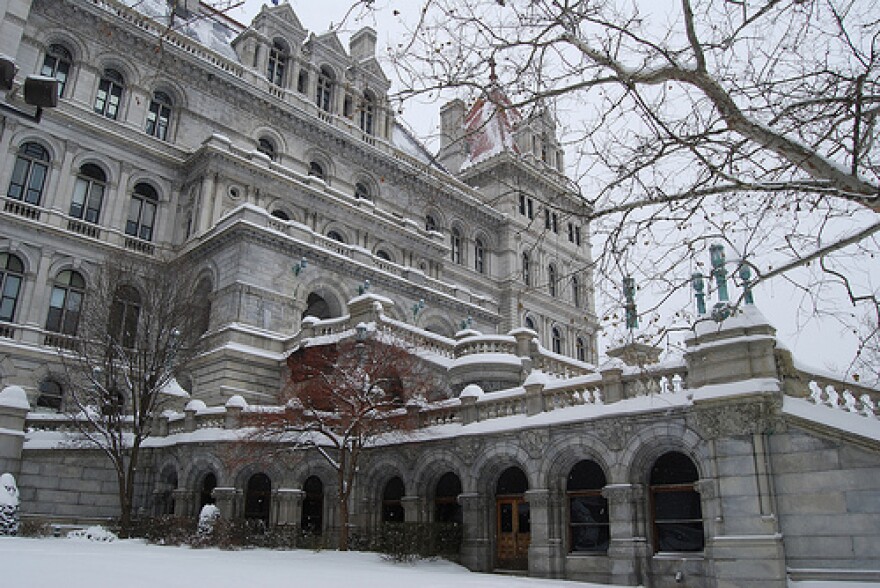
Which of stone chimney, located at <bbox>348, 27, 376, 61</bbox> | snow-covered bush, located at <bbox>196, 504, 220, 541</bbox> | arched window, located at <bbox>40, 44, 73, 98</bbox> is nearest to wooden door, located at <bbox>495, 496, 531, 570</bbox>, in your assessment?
snow-covered bush, located at <bbox>196, 504, 220, 541</bbox>

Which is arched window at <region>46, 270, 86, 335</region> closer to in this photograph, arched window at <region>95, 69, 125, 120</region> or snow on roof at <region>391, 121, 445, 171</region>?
arched window at <region>95, 69, 125, 120</region>

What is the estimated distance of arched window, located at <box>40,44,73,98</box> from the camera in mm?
32281

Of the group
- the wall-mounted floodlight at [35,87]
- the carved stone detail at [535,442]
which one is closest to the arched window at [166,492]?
the carved stone detail at [535,442]

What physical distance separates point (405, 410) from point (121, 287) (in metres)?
13.1

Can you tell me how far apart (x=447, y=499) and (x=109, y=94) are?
27.6 metres

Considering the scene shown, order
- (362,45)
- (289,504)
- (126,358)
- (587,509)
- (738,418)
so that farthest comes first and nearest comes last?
(362,45) < (126,358) < (289,504) < (587,509) < (738,418)

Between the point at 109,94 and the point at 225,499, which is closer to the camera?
the point at 225,499

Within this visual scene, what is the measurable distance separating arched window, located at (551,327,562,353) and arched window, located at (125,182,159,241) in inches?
1216

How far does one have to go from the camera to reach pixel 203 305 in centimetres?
3064

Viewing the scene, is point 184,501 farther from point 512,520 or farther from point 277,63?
point 277,63

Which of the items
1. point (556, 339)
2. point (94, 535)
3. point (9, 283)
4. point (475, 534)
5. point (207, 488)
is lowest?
point (94, 535)

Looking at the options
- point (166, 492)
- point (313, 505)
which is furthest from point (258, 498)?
point (166, 492)

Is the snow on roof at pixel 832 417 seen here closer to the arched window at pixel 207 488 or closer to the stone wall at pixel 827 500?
the stone wall at pixel 827 500

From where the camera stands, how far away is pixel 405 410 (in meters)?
21.3
